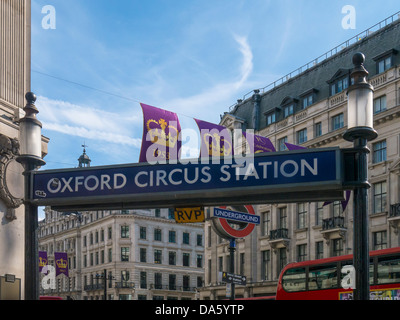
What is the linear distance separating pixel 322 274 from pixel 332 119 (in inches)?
983

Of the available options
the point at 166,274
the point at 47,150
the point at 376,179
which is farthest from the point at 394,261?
the point at 166,274

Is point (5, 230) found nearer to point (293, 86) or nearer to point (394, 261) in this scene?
point (394, 261)

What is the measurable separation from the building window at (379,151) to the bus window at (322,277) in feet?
65.1

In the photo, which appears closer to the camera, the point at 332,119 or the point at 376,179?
the point at 376,179

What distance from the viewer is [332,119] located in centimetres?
5038

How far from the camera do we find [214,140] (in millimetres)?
14594

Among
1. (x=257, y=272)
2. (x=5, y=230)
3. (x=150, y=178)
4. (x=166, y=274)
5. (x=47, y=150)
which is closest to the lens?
(x=150, y=178)

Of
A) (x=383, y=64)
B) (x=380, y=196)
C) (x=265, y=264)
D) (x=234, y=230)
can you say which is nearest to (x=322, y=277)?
(x=234, y=230)

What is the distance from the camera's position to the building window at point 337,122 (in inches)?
1935

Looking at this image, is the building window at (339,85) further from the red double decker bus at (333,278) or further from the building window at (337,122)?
the red double decker bus at (333,278)

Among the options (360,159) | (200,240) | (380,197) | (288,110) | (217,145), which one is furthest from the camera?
(200,240)

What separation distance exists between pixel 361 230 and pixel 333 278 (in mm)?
21495

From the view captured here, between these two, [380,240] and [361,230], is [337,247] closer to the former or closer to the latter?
[380,240]

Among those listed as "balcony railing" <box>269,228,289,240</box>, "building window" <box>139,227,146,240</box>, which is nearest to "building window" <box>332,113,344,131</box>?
"balcony railing" <box>269,228,289,240</box>
